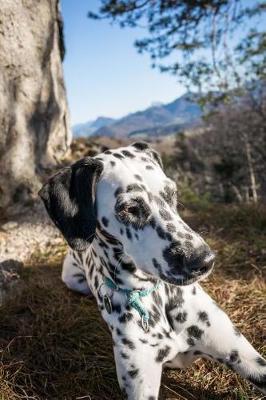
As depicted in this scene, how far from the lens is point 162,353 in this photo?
235cm

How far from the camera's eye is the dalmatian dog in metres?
2.21

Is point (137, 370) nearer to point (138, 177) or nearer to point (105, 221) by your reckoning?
point (105, 221)

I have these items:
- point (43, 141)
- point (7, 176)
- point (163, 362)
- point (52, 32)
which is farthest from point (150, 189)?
point (52, 32)

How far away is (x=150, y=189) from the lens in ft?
7.49

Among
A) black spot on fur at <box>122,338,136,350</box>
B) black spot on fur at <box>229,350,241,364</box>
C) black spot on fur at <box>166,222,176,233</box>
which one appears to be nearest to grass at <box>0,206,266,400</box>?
black spot on fur at <box>229,350,241,364</box>

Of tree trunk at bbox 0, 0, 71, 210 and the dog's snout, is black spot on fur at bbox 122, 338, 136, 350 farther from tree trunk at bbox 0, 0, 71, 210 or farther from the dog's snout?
tree trunk at bbox 0, 0, 71, 210

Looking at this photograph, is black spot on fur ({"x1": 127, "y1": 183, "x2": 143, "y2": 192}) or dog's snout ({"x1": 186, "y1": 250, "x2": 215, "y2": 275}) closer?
dog's snout ({"x1": 186, "y1": 250, "x2": 215, "y2": 275})

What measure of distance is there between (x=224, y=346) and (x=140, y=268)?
2.06 ft

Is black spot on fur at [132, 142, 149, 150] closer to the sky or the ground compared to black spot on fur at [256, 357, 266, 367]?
closer to the sky

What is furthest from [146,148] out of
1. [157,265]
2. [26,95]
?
[26,95]

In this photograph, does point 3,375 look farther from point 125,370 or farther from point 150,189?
point 150,189

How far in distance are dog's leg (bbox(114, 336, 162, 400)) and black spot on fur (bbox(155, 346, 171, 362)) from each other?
0.07ft

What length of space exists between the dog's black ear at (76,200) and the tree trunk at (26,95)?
289 cm

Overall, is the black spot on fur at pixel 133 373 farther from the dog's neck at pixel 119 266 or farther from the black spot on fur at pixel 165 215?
the black spot on fur at pixel 165 215
